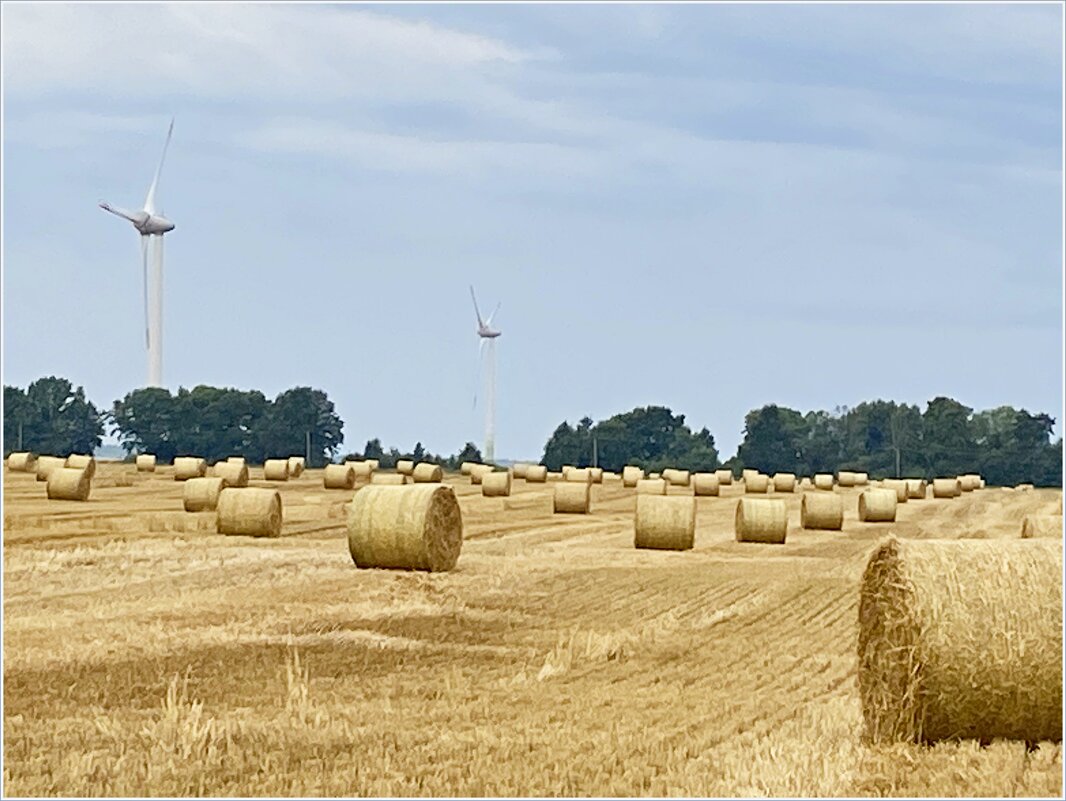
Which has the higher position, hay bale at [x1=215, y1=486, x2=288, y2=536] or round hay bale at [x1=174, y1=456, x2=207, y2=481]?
round hay bale at [x1=174, y1=456, x2=207, y2=481]

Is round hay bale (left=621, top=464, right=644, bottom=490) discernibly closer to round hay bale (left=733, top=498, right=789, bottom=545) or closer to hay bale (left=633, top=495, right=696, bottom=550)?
round hay bale (left=733, top=498, right=789, bottom=545)

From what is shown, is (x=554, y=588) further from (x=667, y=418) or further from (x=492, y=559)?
(x=667, y=418)

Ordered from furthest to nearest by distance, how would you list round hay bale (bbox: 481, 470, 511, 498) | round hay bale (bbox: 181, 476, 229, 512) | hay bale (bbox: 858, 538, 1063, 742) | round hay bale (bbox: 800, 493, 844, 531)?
round hay bale (bbox: 481, 470, 511, 498) → round hay bale (bbox: 800, 493, 844, 531) → round hay bale (bbox: 181, 476, 229, 512) → hay bale (bbox: 858, 538, 1063, 742)

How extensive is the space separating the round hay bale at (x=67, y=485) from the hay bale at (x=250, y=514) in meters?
12.0

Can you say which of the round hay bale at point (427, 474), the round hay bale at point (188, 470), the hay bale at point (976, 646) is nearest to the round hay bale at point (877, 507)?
the round hay bale at point (427, 474)

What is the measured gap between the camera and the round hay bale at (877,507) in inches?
1608

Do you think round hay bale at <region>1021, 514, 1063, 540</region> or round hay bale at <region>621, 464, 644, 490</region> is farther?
round hay bale at <region>621, 464, 644, 490</region>

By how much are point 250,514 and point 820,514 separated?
13.5 m

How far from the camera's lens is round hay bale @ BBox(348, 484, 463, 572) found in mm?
22156

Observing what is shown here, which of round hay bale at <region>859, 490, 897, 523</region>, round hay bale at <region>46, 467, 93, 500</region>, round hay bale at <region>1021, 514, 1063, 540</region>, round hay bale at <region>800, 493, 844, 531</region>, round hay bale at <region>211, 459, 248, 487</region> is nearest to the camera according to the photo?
round hay bale at <region>1021, 514, 1063, 540</region>

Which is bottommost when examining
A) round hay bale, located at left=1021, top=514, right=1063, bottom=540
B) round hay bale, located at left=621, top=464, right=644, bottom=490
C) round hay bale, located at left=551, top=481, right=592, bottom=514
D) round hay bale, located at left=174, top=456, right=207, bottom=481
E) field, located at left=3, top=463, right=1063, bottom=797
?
field, located at left=3, top=463, right=1063, bottom=797

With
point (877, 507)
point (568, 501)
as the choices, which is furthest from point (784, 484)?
point (568, 501)

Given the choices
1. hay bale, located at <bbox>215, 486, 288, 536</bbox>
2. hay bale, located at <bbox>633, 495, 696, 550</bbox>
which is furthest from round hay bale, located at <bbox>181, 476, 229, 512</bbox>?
hay bale, located at <bbox>633, 495, 696, 550</bbox>

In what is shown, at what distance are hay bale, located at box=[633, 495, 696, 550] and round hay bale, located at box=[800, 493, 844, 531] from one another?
8643 millimetres
